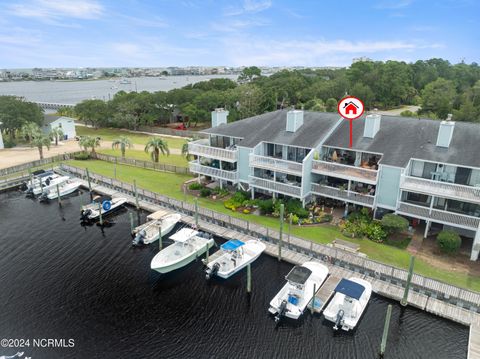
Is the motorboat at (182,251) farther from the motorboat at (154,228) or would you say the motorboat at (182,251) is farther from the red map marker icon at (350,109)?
the red map marker icon at (350,109)

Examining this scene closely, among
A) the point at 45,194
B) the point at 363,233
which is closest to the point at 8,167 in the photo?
the point at 45,194

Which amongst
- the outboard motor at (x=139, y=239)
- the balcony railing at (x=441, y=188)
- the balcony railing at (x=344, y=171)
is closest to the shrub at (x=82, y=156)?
the outboard motor at (x=139, y=239)

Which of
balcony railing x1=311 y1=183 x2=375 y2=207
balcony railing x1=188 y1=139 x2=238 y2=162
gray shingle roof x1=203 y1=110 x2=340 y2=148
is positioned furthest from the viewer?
balcony railing x1=188 y1=139 x2=238 y2=162

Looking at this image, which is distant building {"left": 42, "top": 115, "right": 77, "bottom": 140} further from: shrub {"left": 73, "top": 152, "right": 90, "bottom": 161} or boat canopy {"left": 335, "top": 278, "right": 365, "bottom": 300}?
boat canopy {"left": 335, "top": 278, "right": 365, "bottom": 300}

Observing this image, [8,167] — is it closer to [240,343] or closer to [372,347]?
[240,343]

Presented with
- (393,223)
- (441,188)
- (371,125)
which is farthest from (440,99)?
(393,223)

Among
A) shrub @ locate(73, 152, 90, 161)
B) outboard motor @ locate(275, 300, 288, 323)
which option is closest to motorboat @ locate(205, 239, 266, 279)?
outboard motor @ locate(275, 300, 288, 323)
